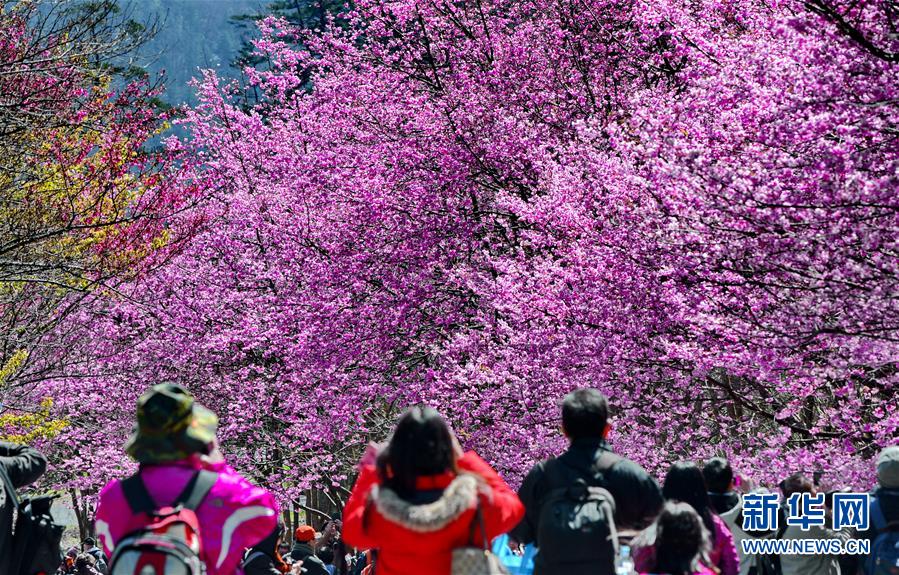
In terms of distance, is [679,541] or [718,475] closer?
[679,541]

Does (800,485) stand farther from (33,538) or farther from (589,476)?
(33,538)

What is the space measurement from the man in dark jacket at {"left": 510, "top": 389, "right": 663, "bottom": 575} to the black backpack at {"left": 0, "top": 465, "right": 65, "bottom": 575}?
2787 mm

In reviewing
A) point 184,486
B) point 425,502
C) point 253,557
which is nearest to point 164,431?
point 184,486

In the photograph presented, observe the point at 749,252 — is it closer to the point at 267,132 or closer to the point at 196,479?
the point at 196,479

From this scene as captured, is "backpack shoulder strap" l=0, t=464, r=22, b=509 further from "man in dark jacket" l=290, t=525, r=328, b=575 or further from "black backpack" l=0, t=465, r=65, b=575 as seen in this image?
"man in dark jacket" l=290, t=525, r=328, b=575

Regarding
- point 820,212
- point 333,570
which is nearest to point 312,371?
point 333,570

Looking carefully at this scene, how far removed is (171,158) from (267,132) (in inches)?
369

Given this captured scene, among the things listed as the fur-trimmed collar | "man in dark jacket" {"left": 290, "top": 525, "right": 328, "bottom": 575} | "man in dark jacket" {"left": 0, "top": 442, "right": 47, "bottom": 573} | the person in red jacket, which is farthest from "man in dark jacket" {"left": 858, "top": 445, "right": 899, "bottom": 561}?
"man in dark jacket" {"left": 290, "top": 525, "right": 328, "bottom": 575}

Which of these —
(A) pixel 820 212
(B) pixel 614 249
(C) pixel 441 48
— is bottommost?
(A) pixel 820 212

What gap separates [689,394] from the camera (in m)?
12.9

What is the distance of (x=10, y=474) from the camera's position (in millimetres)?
6191

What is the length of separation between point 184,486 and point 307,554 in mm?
6475

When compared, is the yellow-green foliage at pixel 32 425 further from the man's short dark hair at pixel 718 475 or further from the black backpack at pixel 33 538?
the man's short dark hair at pixel 718 475

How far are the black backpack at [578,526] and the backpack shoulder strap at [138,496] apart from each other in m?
1.79
